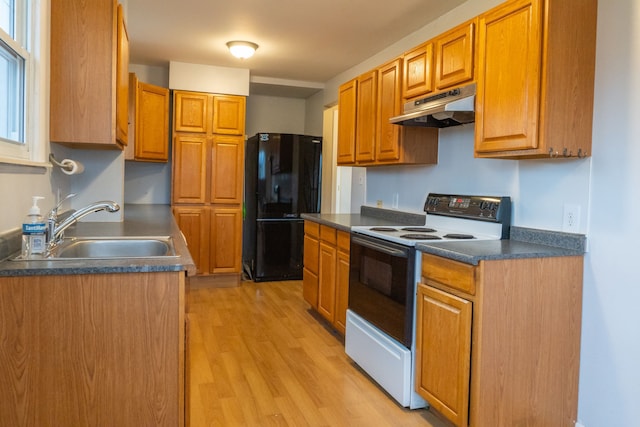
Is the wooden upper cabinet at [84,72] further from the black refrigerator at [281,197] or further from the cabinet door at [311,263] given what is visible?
the black refrigerator at [281,197]

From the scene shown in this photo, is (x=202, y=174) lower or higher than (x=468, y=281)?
higher

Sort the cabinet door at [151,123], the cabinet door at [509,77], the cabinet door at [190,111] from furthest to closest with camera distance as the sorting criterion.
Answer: the cabinet door at [190,111] < the cabinet door at [151,123] < the cabinet door at [509,77]

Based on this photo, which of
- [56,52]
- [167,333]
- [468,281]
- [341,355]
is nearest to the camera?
[167,333]

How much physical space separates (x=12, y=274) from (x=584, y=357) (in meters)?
2.30

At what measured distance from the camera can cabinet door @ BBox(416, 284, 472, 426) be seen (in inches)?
77.1

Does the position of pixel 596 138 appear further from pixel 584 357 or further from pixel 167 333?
pixel 167 333

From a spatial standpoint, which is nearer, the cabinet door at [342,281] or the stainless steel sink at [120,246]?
the stainless steel sink at [120,246]

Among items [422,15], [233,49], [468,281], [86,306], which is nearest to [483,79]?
[468,281]

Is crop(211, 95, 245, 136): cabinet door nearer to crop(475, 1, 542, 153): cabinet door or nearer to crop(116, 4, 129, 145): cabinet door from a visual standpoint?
crop(116, 4, 129, 145): cabinet door

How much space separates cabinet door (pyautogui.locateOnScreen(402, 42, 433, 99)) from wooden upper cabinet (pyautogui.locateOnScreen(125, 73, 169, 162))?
8.65ft

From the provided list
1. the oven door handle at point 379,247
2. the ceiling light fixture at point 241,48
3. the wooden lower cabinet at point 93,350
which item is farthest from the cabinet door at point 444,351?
the ceiling light fixture at point 241,48

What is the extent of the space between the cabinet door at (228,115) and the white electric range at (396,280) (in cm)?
258

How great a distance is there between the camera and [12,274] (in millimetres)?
1405

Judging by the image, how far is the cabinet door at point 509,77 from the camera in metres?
1.98
